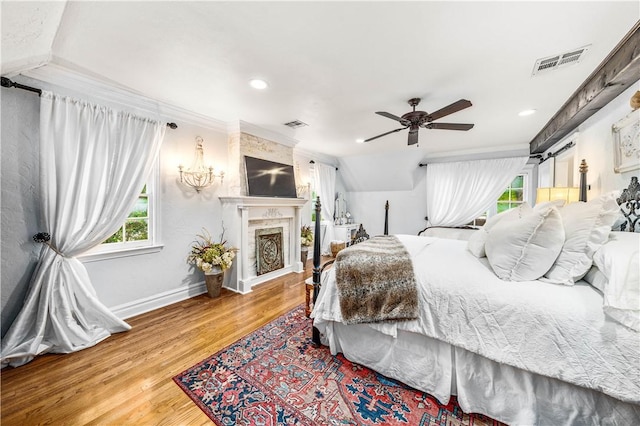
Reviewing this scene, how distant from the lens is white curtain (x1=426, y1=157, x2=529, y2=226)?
445 cm

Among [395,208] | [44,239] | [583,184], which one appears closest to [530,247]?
[583,184]

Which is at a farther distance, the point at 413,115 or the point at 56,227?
the point at 413,115

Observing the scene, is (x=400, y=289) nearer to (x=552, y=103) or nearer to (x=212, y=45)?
(x=212, y=45)

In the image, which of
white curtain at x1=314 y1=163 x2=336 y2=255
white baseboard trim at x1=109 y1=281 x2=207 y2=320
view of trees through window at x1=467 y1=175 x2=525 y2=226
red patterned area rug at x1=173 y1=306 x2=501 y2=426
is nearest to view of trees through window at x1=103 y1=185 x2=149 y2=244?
white baseboard trim at x1=109 y1=281 x2=207 y2=320

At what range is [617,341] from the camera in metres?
1.07

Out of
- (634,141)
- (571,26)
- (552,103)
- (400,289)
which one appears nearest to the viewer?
(571,26)

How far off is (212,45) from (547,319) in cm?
269

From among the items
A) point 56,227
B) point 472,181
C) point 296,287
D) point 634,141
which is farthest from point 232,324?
point 472,181

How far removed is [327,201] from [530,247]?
172 inches

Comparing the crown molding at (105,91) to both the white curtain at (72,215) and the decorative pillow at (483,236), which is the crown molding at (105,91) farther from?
the decorative pillow at (483,236)

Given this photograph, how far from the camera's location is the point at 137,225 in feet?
9.00

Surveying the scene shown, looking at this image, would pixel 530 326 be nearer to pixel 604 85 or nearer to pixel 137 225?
pixel 604 85

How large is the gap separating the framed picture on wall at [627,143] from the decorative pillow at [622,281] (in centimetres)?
110

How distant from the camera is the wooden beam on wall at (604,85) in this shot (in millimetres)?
1624
